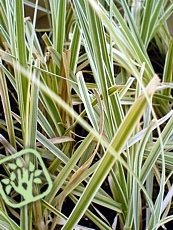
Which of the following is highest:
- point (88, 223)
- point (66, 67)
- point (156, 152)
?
point (66, 67)

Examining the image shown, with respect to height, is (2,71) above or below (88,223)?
above

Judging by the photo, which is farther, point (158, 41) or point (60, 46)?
point (158, 41)

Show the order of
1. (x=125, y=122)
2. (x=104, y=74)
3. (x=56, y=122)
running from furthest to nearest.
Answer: (x=56, y=122)
(x=104, y=74)
(x=125, y=122)

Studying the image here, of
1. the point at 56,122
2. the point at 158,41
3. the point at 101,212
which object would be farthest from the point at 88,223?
the point at 158,41

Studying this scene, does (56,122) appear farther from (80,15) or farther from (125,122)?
(125,122)

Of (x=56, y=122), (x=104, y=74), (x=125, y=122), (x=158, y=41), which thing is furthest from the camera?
(x=158, y=41)

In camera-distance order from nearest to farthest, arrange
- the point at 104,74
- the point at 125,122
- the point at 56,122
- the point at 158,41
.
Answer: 1. the point at 125,122
2. the point at 104,74
3. the point at 56,122
4. the point at 158,41

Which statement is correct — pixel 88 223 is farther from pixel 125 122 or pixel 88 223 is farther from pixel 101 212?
pixel 125 122

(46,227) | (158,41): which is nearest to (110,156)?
(46,227)

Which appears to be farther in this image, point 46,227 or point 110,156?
point 46,227
